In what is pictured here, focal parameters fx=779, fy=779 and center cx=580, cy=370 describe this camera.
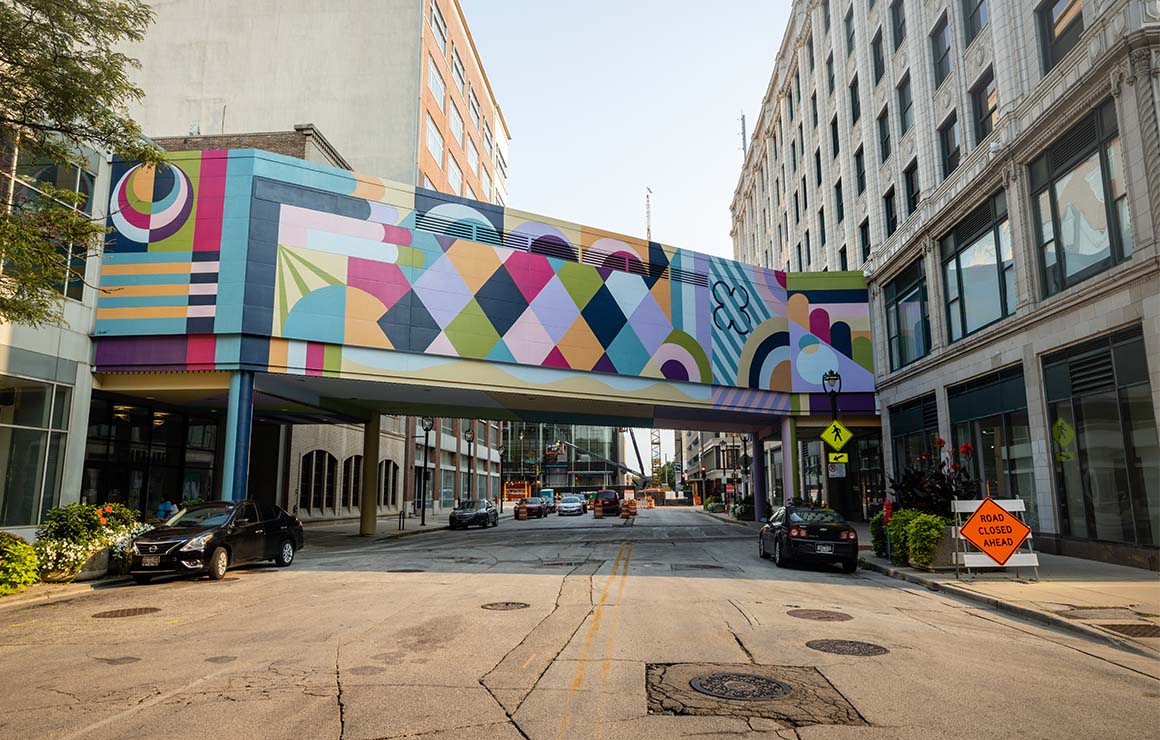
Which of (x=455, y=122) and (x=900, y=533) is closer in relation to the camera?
(x=900, y=533)

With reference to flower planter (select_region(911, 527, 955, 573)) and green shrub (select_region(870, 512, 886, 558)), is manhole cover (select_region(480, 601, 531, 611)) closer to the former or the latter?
flower planter (select_region(911, 527, 955, 573))

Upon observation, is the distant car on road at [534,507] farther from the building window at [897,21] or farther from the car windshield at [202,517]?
the car windshield at [202,517]

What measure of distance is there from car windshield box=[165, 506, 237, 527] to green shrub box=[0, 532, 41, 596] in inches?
117

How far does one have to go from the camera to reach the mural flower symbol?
33.8 meters

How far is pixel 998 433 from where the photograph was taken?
76.7 feet

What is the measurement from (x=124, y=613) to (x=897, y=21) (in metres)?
33.9

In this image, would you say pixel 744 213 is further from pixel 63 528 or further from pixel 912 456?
pixel 63 528

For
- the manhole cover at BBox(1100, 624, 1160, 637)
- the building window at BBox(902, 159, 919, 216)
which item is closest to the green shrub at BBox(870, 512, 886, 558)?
the manhole cover at BBox(1100, 624, 1160, 637)

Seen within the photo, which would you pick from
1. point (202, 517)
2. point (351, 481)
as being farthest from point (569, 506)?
point (202, 517)

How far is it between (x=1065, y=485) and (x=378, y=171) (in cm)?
4033

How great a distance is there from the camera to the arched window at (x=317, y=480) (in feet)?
134

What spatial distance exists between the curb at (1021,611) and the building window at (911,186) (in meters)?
18.4

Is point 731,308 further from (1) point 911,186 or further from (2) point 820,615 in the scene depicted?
(2) point 820,615

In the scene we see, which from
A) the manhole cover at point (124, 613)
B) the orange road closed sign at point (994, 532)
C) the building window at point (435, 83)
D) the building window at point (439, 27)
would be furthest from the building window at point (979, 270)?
the building window at point (439, 27)
